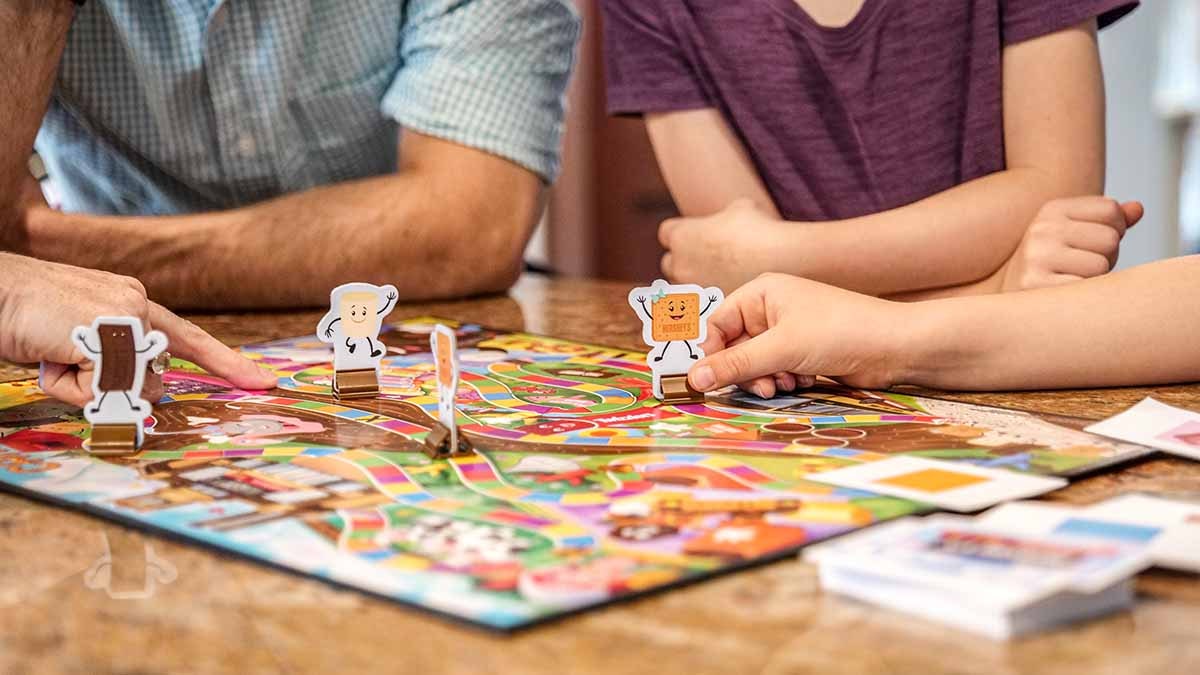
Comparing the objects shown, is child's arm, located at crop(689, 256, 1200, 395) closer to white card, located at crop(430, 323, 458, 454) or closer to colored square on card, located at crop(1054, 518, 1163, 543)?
white card, located at crop(430, 323, 458, 454)

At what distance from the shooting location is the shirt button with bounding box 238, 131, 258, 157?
6.00 feet

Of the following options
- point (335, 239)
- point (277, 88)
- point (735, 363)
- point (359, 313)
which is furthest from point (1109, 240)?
point (277, 88)

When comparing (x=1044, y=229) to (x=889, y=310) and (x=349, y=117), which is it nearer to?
(x=889, y=310)

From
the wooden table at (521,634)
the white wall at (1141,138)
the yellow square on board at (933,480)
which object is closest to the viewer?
the wooden table at (521,634)

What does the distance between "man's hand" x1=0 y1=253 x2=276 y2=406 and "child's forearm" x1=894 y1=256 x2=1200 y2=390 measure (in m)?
0.64

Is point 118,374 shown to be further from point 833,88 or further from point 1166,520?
point 833,88

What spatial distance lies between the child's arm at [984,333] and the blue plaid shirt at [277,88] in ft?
2.61

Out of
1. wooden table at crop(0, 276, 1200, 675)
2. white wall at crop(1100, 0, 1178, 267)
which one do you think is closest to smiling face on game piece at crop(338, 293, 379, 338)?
wooden table at crop(0, 276, 1200, 675)

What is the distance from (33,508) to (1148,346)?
0.89 meters

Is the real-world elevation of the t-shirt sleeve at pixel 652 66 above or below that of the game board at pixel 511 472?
above

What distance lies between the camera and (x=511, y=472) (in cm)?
85

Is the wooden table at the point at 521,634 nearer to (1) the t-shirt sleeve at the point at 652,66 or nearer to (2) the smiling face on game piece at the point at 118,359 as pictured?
(2) the smiling face on game piece at the point at 118,359

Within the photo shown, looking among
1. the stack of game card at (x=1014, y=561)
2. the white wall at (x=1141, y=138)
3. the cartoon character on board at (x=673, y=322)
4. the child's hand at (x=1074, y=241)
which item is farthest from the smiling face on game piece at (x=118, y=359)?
the white wall at (x=1141, y=138)

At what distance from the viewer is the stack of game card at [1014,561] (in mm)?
593
